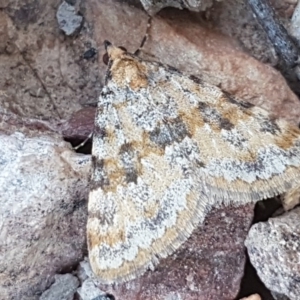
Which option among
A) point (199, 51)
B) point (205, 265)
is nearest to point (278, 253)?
point (205, 265)

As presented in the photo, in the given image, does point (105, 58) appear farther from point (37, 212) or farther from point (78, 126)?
point (37, 212)

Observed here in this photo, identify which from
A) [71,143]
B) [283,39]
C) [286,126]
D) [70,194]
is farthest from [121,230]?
[283,39]

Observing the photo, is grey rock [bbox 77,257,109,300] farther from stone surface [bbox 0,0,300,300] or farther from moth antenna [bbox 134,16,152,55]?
moth antenna [bbox 134,16,152,55]

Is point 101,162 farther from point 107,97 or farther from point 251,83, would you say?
point 251,83

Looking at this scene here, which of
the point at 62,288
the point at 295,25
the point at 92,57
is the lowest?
the point at 62,288

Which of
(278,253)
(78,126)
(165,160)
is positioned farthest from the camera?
(78,126)

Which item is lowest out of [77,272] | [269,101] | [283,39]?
[77,272]

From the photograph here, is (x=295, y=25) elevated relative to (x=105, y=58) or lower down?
elevated

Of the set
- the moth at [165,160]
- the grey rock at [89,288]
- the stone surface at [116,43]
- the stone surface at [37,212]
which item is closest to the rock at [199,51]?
the stone surface at [116,43]
